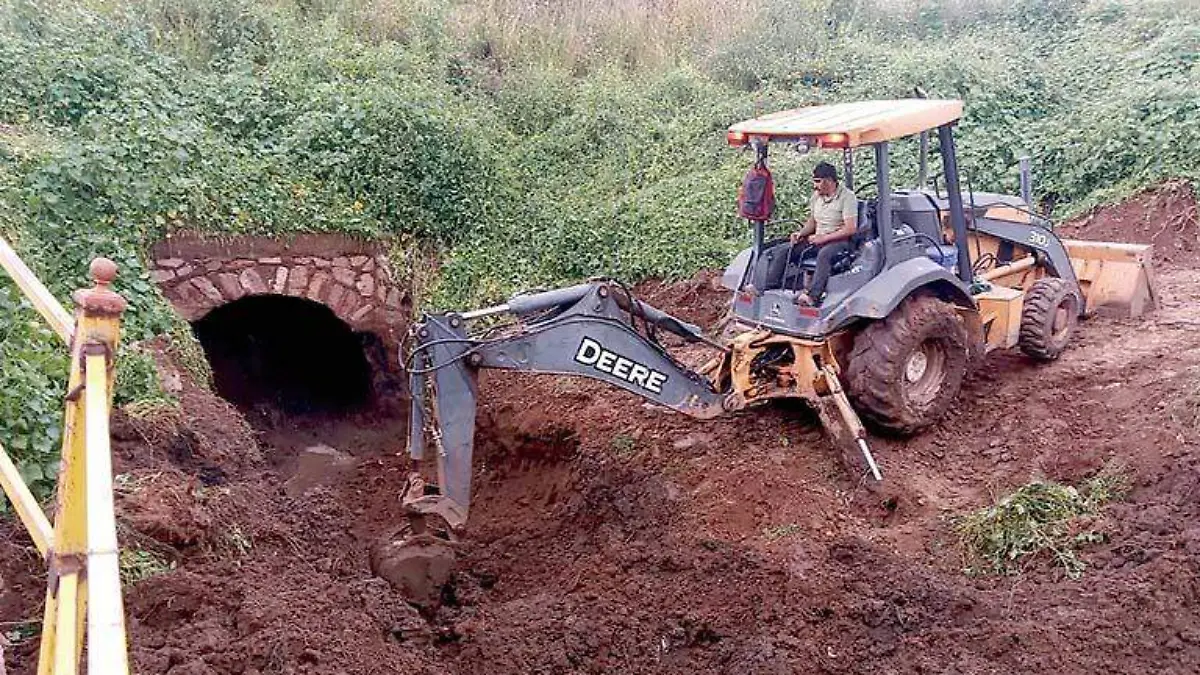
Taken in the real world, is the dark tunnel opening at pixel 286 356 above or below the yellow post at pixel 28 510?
above

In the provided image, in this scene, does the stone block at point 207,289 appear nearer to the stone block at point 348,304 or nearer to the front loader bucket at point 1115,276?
the stone block at point 348,304

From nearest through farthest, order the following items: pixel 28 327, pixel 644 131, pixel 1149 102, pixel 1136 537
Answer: pixel 1136 537 → pixel 28 327 → pixel 1149 102 → pixel 644 131

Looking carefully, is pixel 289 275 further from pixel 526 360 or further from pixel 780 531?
pixel 780 531

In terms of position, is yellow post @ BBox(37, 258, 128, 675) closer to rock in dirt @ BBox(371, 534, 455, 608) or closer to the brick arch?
rock in dirt @ BBox(371, 534, 455, 608)

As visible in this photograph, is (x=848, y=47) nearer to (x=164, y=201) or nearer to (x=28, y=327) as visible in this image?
(x=164, y=201)

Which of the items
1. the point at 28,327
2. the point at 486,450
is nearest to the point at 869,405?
the point at 486,450

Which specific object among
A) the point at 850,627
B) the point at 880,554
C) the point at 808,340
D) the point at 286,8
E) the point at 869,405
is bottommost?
the point at 850,627

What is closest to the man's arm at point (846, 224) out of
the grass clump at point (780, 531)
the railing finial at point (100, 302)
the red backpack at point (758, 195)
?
the red backpack at point (758, 195)

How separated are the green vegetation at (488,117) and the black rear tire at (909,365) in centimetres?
355

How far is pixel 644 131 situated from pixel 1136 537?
840 centimetres

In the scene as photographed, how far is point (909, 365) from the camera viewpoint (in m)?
7.06

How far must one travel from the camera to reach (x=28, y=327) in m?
6.24

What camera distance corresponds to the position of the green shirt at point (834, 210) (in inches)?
266

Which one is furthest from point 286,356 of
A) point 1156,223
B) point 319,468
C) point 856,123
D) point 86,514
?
point 1156,223
